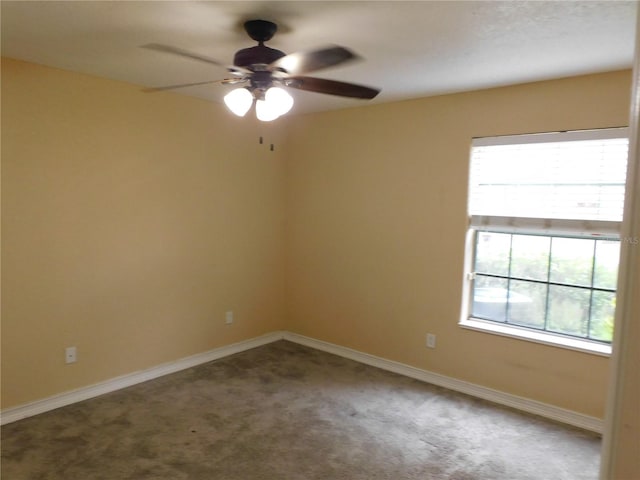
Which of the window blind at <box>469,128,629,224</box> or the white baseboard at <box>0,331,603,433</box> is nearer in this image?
the window blind at <box>469,128,629,224</box>

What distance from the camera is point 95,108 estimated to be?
3139 millimetres

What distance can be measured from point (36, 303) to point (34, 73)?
5.13 feet

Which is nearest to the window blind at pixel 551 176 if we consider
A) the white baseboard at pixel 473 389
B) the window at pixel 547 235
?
the window at pixel 547 235

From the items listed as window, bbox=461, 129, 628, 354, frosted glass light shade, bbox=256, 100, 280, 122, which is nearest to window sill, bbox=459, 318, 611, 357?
window, bbox=461, 129, 628, 354

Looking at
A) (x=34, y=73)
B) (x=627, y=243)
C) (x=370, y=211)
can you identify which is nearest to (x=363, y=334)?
(x=370, y=211)

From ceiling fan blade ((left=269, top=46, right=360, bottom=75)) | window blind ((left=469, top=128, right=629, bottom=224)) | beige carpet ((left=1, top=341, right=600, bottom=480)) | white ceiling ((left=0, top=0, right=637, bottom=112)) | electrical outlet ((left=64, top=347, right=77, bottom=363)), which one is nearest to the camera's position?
ceiling fan blade ((left=269, top=46, right=360, bottom=75))

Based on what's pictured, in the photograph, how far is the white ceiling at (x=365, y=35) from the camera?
190 cm

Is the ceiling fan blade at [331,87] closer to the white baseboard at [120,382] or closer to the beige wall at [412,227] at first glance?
the beige wall at [412,227]

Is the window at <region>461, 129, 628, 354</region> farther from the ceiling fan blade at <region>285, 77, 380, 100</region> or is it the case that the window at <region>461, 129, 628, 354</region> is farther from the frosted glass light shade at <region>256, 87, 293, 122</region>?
the frosted glass light shade at <region>256, 87, 293, 122</region>

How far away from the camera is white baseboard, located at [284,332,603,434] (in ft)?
9.70

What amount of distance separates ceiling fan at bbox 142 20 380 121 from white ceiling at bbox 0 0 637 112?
11 centimetres

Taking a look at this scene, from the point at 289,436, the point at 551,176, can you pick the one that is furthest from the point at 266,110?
the point at 551,176

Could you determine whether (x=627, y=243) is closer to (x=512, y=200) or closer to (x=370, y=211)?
(x=512, y=200)

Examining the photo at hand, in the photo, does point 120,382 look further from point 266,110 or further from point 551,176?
point 551,176
